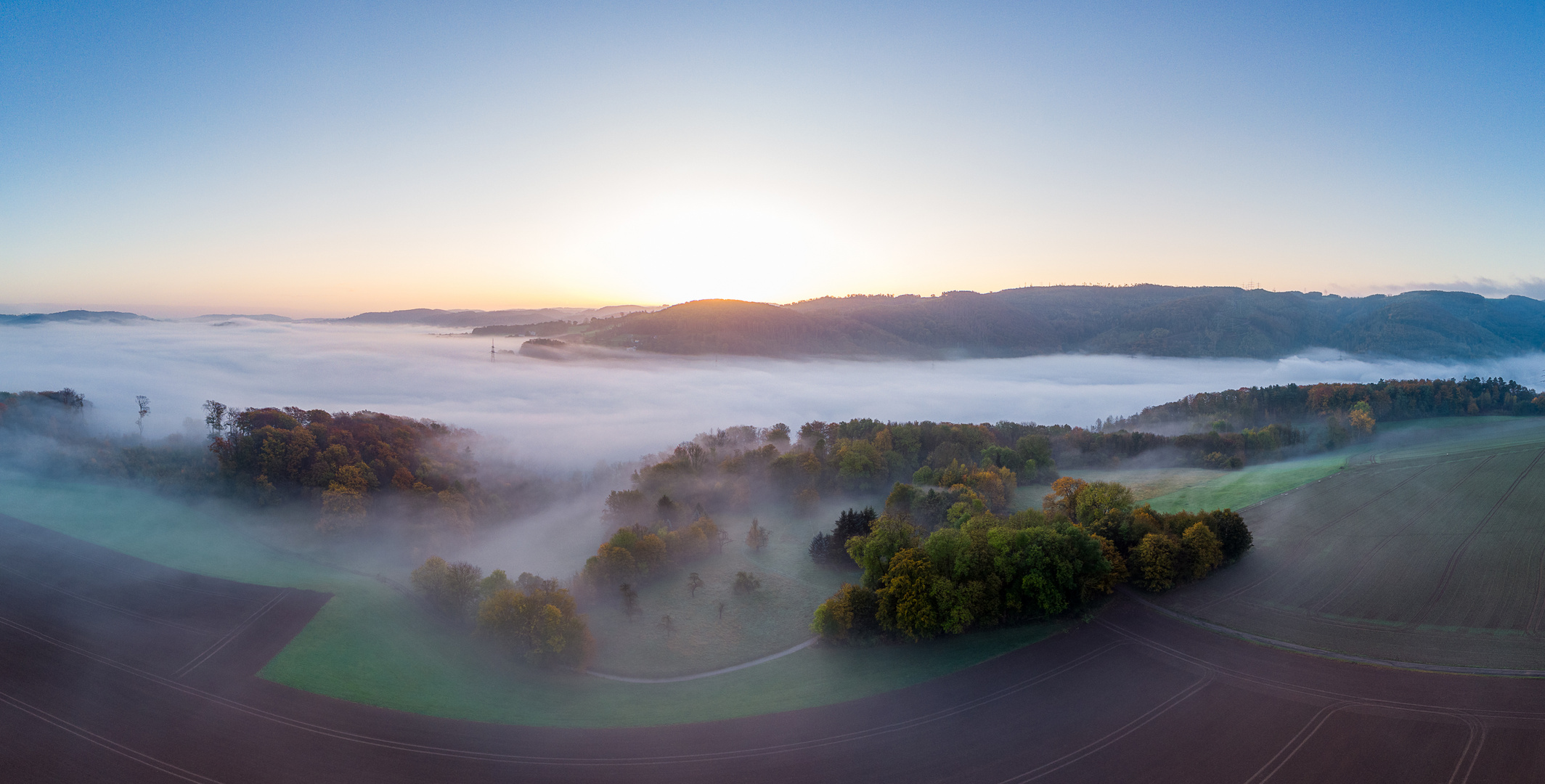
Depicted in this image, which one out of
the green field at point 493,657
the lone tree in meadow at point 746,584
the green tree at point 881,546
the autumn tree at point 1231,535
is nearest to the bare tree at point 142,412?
the green field at point 493,657

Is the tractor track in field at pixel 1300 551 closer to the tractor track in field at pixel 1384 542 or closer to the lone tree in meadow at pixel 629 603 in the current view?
the tractor track in field at pixel 1384 542

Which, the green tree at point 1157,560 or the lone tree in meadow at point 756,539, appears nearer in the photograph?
the green tree at point 1157,560

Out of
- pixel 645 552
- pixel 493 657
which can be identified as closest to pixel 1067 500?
pixel 645 552

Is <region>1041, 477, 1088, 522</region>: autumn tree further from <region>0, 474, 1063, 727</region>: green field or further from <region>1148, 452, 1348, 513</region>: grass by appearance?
<region>0, 474, 1063, 727</region>: green field

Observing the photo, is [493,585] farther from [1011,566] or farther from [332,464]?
[1011,566]

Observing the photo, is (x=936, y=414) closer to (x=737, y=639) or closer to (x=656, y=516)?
(x=656, y=516)

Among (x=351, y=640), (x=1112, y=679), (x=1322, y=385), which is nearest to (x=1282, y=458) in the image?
(x=1322, y=385)

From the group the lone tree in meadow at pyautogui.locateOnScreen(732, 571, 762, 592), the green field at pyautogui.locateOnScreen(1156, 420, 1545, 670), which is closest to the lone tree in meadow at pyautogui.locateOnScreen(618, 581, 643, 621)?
the lone tree in meadow at pyautogui.locateOnScreen(732, 571, 762, 592)
